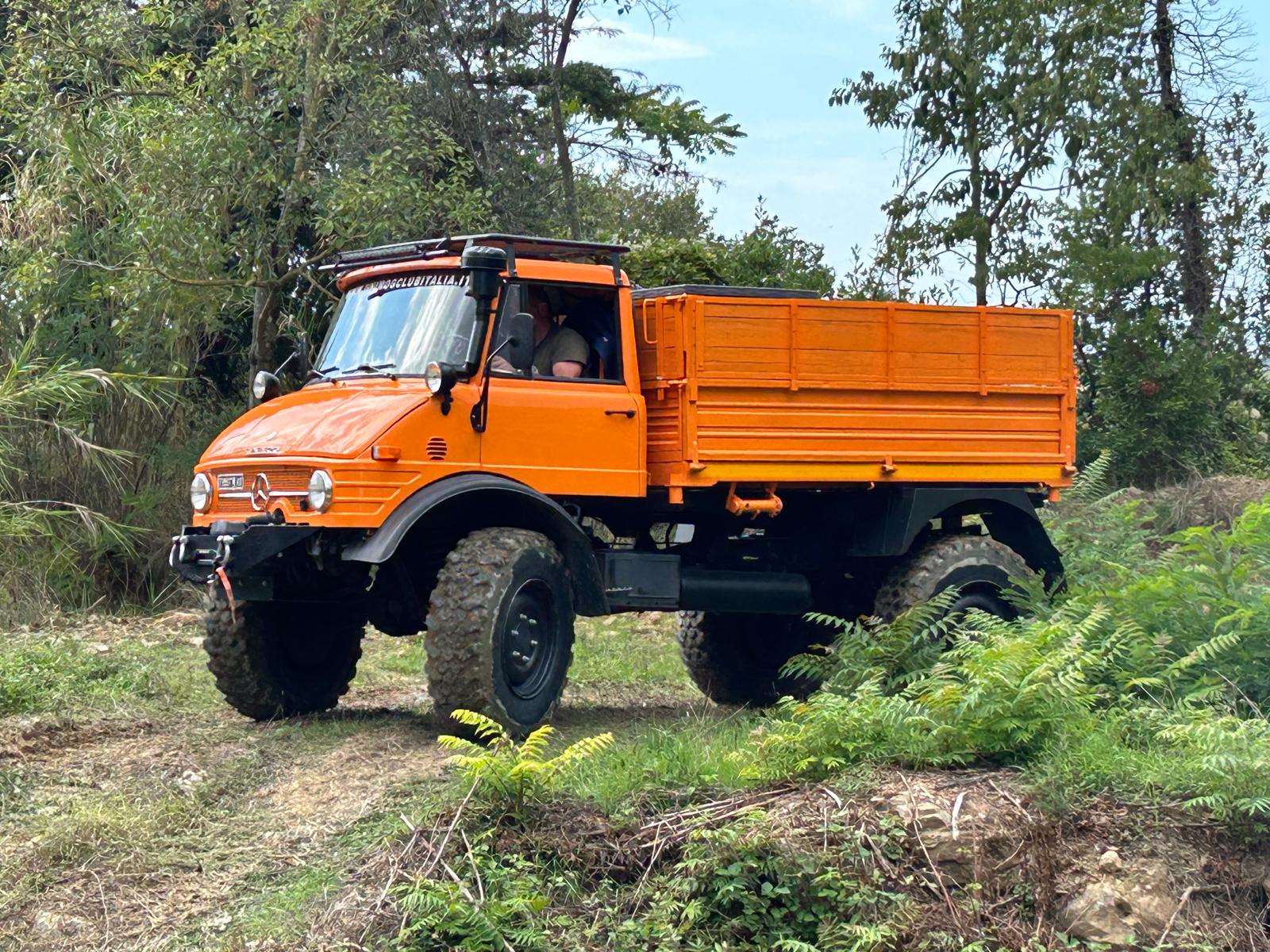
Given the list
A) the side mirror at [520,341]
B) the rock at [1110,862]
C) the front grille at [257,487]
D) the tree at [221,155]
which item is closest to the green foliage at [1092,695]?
the rock at [1110,862]

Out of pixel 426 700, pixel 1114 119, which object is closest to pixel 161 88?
pixel 426 700

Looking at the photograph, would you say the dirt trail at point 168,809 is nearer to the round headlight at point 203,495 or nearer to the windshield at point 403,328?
the round headlight at point 203,495

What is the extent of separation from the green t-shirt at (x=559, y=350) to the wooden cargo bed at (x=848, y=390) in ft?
1.40

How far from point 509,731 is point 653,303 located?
9.08ft

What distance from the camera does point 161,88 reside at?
14.9 m

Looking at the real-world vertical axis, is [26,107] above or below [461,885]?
above

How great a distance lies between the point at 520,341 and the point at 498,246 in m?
0.65

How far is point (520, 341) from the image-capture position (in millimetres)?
8562

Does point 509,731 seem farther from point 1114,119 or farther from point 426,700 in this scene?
point 1114,119

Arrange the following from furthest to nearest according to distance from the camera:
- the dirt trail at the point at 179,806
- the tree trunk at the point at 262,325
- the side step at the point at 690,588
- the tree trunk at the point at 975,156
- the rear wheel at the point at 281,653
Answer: the tree trunk at the point at 975,156 < the tree trunk at the point at 262,325 < the side step at the point at 690,588 < the rear wheel at the point at 281,653 < the dirt trail at the point at 179,806

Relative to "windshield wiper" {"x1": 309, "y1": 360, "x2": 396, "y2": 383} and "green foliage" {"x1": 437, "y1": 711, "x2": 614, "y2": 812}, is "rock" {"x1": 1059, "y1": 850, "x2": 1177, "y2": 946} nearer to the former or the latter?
"green foliage" {"x1": 437, "y1": 711, "x2": 614, "y2": 812}

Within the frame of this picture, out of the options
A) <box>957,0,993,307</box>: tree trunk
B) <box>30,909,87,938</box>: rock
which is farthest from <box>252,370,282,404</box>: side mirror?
<box>957,0,993,307</box>: tree trunk

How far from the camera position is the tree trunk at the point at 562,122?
1947 centimetres

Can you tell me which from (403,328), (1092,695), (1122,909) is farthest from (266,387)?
(1122,909)
